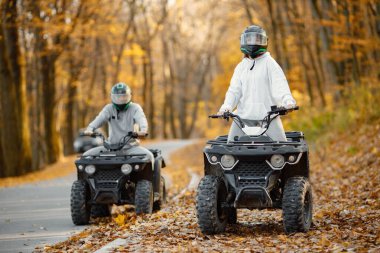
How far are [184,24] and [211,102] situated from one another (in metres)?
19.0

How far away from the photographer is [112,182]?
39.5 feet

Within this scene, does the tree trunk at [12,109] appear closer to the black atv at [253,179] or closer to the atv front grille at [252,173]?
the black atv at [253,179]

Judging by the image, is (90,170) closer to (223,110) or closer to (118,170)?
(118,170)

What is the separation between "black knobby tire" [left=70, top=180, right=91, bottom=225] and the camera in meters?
11.7

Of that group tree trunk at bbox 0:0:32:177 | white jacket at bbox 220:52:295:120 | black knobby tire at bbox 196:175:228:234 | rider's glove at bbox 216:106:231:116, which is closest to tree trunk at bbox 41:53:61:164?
tree trunk at bbox 0:0:32:177

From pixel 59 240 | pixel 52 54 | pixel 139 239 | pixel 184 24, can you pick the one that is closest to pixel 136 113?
pixel 59 240

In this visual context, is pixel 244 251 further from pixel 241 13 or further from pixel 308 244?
pixel 241 13

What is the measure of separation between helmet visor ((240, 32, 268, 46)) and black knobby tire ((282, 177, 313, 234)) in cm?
183

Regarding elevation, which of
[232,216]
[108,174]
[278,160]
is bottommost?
[232,216]

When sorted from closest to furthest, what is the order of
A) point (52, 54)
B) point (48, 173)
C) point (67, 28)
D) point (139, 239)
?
point (139, 239) → point (48, 173) → point (67, 28) → point (52, 54)

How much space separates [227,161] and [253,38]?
173cm

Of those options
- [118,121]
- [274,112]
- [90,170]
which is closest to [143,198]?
[90,170]

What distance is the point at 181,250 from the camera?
7867 mm

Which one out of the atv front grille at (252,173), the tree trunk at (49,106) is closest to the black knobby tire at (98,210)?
the atv front grille at (252,173)
